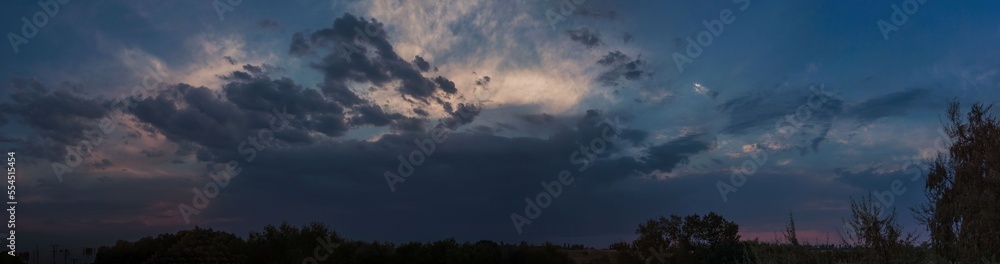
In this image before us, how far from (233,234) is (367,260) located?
716cm

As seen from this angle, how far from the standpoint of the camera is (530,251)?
134 ft

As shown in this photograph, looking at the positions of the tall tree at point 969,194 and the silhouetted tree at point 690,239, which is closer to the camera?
the tall tree at point 969,194

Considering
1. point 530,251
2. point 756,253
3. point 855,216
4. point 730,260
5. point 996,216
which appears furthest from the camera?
point 530,251

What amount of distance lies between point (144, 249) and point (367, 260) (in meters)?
11.5

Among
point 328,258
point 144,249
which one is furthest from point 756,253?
point 144,249

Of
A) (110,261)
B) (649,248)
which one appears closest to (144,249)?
(110,261)

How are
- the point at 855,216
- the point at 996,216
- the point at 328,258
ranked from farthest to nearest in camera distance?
the point at 328,258, the point at 996,216, the point at 855,216

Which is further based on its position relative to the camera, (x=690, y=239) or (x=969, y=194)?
(x=690, y=239)

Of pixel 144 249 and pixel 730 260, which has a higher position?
pixel 144 249

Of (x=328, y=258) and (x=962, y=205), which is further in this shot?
(x=328, y=258)

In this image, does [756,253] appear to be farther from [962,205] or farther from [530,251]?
[530,251]

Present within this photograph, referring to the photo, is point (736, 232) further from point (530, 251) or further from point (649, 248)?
point (530, 251)

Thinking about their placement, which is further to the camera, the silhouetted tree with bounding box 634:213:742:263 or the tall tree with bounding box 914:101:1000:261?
the silhouetted tree with bounding box 634:213:742:263

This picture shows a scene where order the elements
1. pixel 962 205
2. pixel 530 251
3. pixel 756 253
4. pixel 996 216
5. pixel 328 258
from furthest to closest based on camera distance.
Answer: pixel 530 251 < pixel 328 258 < pixel 962 205 < pixel 996 216 < pixel 756 253
